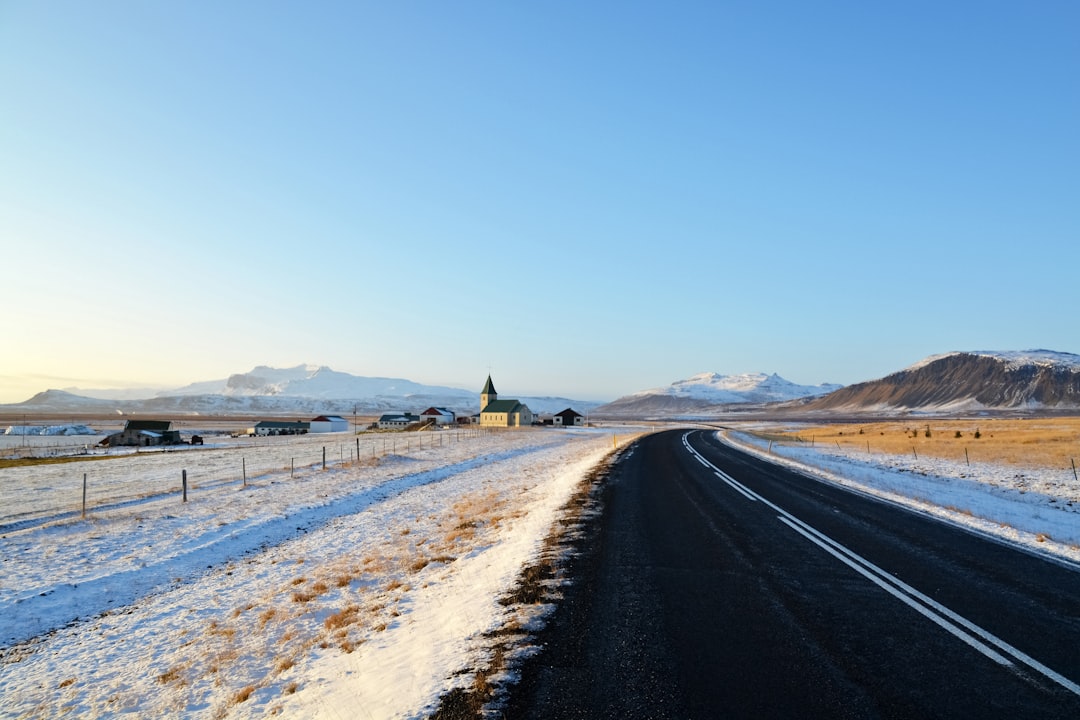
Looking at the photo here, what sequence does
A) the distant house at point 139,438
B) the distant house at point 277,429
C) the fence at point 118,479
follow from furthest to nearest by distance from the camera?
1. the distant house at point 277,429
2. the distant house at point 139,438
3. the fence at point 118,479

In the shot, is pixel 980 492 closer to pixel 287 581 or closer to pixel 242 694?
pixel 287 581

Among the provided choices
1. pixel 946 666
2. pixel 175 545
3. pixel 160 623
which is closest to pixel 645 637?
pixel 946 666

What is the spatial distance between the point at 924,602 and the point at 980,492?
18228mm

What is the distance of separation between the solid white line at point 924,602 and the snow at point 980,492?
3615mm

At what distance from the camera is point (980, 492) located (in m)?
21.1

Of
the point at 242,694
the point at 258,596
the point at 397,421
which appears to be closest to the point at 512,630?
the point at 242,694

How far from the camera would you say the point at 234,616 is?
33.4ft

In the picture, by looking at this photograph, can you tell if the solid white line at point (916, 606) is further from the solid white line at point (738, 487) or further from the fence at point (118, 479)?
the fence at point (118, 479)

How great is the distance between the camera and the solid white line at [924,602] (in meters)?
5.32

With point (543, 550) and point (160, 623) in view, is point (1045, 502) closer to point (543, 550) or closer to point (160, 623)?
point (543, 550)

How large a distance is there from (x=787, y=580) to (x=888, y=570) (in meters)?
1.89

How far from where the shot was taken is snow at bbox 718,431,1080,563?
12172mm

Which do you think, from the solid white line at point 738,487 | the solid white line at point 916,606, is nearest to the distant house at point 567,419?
the solid white line at point 738,487

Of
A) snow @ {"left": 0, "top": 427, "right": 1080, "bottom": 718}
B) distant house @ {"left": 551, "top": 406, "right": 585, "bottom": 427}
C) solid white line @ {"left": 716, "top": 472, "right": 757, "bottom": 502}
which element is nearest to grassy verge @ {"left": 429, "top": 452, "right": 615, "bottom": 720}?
snow @ {"left": 0, "top": 427, "right": 1080, "bottom": 718}
